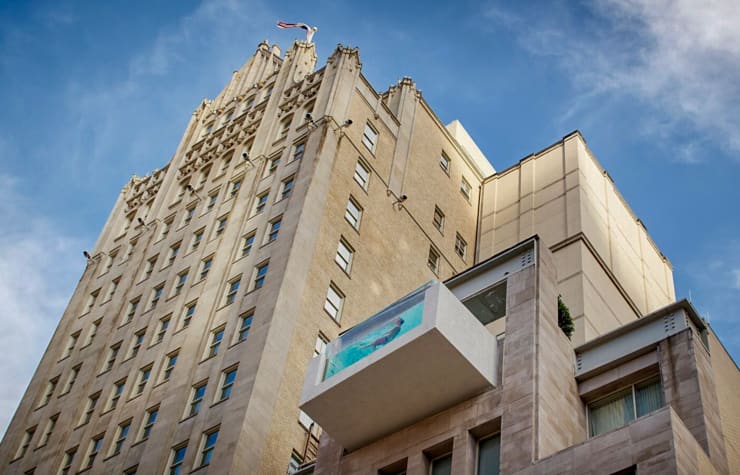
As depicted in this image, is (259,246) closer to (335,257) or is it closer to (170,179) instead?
(335,257)

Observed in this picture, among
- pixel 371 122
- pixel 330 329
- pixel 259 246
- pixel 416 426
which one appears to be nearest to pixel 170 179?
pixel 371 122

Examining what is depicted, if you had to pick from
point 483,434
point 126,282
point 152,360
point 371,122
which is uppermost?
point 371,122

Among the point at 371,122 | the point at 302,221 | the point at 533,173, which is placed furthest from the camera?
the point at 533,173

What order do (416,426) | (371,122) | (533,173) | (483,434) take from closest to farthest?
(483,434) < (416,426) < (371,122) < (533,173)

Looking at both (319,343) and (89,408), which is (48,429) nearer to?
(89,408)

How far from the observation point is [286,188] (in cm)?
5419

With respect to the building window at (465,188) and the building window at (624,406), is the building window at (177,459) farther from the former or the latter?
the building window at (465,188)

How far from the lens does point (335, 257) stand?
4994cm

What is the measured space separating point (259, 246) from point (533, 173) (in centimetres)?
2264

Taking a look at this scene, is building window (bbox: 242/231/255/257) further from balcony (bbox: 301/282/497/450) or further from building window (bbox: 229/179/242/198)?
balcony (bbox: 301/282/497/450)

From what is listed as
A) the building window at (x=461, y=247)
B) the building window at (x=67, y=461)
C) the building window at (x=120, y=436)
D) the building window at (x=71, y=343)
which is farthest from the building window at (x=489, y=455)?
the building window at (x=71, y=343)

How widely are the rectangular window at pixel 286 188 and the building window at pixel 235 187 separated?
4.64m

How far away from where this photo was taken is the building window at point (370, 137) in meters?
59.2

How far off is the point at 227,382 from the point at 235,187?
1851cm
